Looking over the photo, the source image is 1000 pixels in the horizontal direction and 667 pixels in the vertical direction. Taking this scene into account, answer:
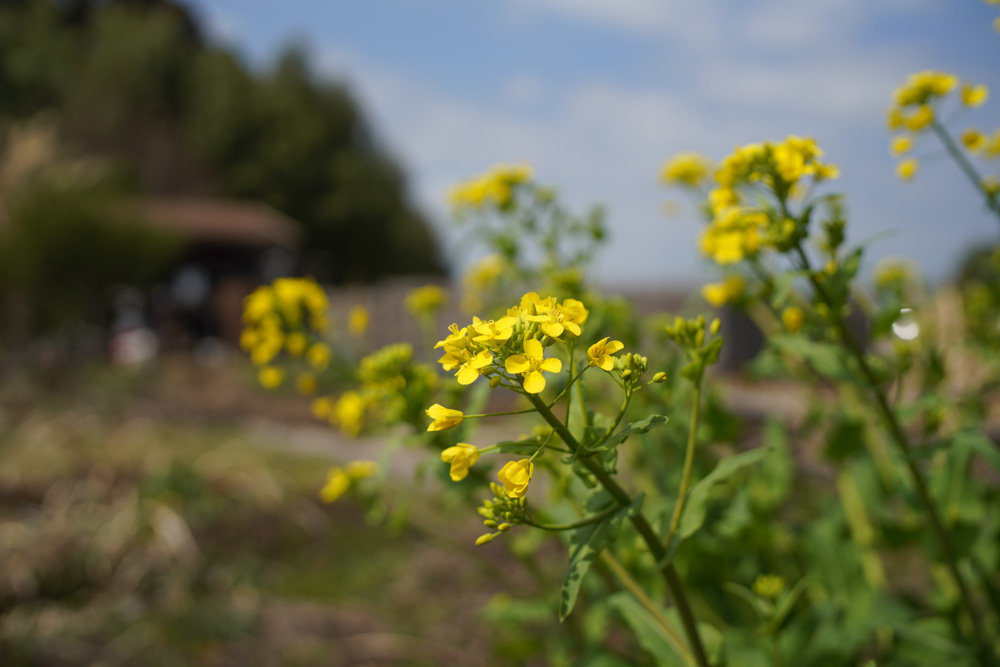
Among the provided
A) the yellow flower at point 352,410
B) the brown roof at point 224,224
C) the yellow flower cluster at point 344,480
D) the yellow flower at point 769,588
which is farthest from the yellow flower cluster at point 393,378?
the brown roof at point 224,224

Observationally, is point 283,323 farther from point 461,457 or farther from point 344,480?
point 461,457

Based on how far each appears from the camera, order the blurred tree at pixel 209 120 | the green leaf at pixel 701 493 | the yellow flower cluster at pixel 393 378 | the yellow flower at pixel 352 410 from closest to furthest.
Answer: the green leaf at pixel 701 493 → the yellow flower cluster at pixel 393 378 → the yellow flower at pixel 352 410 → the blurred tree at pixel 209 120

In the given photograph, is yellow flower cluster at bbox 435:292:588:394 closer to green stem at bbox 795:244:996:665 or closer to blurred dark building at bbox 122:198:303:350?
green stem at bbox 795:244:996:665

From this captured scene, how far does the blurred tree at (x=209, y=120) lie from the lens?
23.3 meters

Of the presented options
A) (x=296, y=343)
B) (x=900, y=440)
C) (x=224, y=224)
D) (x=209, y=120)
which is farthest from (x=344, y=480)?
(x=209, y=120)

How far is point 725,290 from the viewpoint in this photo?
1.62 meters

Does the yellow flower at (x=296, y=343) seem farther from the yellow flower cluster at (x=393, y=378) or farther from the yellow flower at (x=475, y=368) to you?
the yellow flower at (x=475, y=368)

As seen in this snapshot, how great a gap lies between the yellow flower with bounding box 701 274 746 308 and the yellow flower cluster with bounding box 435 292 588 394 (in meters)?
0.82

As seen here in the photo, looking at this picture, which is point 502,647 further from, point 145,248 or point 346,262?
point 346,262

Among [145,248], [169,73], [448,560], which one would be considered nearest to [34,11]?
[169,73]

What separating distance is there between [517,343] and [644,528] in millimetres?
317

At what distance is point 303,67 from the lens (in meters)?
25.5

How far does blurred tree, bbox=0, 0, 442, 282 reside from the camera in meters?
23.3

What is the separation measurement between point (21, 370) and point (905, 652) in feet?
26.8
